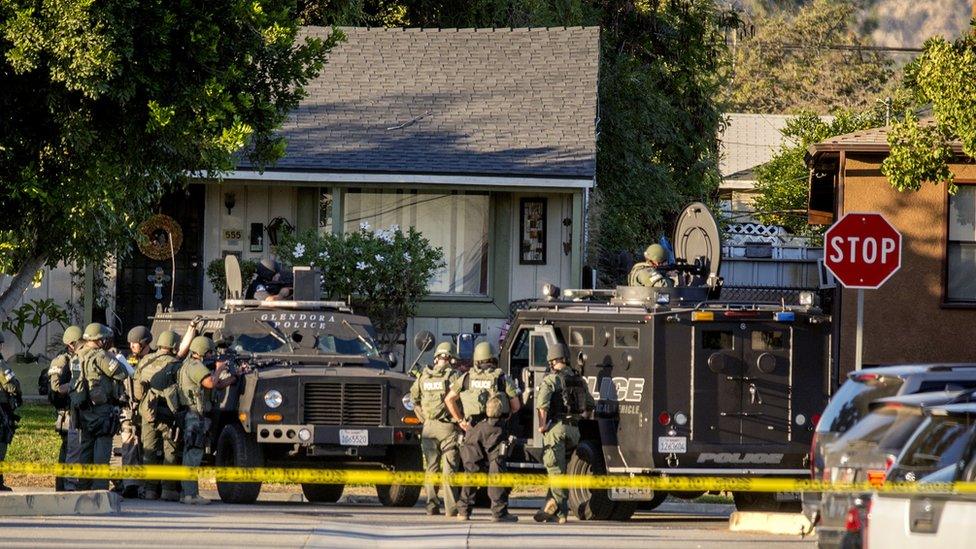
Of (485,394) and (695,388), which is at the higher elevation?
(695,388)

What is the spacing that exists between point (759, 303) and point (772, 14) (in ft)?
193

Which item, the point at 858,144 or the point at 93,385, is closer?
the point at 93,385

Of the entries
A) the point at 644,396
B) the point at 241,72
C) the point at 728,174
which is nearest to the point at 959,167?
the point at 644,396

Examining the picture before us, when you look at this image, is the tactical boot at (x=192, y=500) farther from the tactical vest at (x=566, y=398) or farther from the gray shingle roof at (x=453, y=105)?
the gray shingle roof at (x=453, y=105)

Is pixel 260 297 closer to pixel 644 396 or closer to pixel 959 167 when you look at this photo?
pixel 644 396

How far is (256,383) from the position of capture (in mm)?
16625

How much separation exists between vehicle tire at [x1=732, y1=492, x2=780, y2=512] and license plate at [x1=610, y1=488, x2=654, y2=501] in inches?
55.5

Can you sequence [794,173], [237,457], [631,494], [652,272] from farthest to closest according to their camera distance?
[794,173], [652,272], [237,457], [631,494]

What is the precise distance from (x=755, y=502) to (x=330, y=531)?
15.8 feet

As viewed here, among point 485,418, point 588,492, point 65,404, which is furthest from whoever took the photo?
point 65,404

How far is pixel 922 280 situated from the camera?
24219 mm

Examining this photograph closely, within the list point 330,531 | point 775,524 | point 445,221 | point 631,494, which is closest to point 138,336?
point 330,531

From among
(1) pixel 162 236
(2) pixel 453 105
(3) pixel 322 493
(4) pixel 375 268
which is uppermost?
(2) pixel 453 105

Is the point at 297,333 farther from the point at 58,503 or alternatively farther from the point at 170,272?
the point at 170,272
